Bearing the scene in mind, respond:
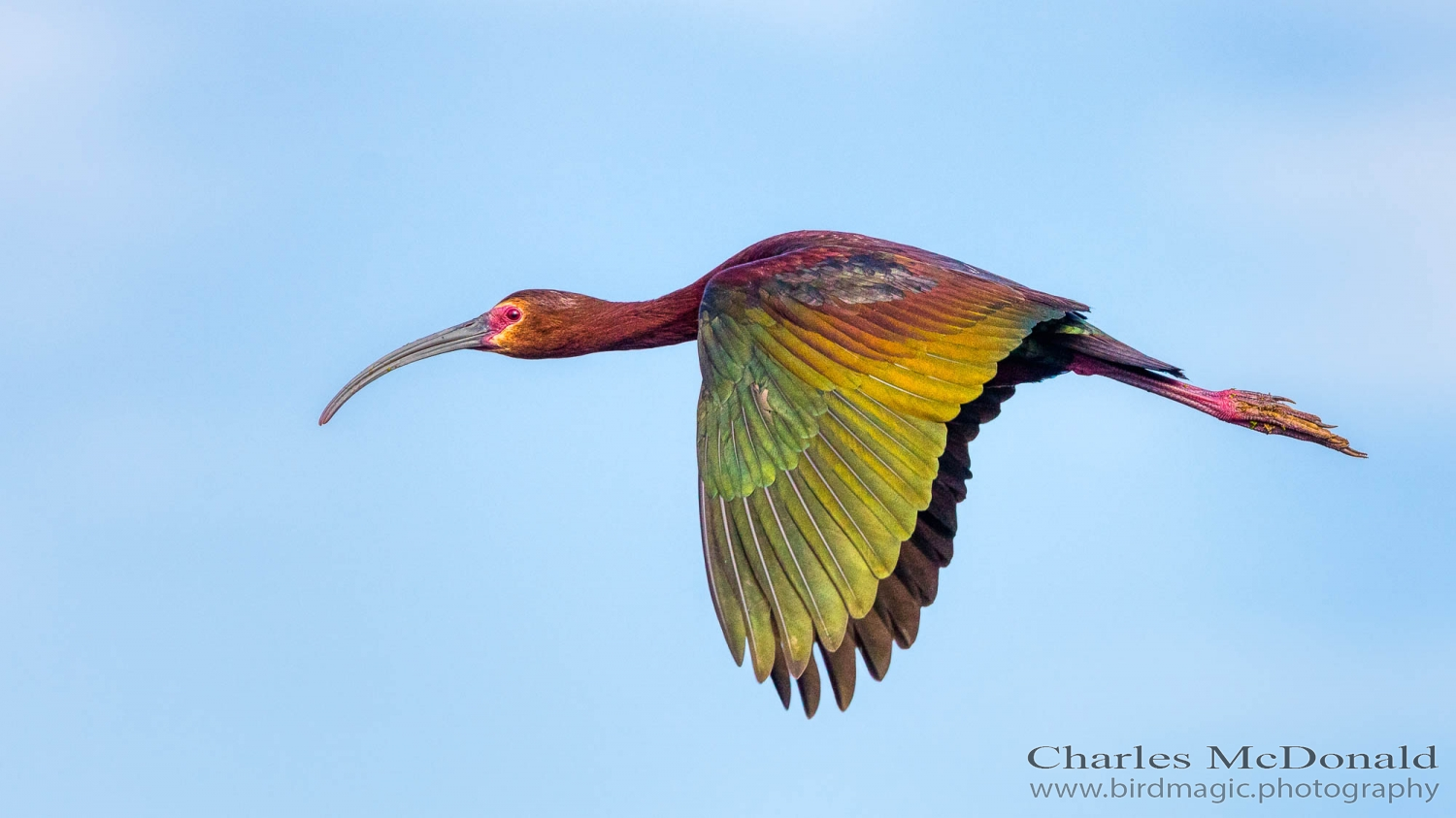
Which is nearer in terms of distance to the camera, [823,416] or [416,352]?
[823,416]

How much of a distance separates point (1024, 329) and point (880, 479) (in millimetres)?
1570

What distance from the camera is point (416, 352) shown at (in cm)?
1323

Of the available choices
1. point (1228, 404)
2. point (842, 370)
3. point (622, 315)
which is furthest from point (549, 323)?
point (1228, 404)

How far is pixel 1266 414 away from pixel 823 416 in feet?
12.1

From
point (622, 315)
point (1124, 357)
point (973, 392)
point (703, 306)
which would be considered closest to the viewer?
point (973, 392)

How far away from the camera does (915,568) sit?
10.8 metres

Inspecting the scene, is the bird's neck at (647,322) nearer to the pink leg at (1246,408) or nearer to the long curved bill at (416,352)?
the long curved bill at (416,352)

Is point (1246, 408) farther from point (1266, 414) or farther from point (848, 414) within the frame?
point (848, 414)

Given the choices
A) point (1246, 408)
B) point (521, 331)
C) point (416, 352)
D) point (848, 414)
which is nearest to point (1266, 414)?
point (1246, 408)

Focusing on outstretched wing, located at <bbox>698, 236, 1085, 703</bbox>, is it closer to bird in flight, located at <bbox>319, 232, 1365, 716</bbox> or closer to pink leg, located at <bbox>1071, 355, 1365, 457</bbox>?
bird in flight, located at <bbox>319, 232, 1365, 716</bbox>

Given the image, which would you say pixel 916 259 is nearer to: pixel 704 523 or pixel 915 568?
pixel 915 568

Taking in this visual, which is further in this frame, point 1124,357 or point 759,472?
point 1124,357

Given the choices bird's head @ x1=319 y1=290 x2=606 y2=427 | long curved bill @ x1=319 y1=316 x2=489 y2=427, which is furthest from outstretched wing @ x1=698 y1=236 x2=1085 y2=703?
long curved bill @ x1=319 y1=316 x2=489 y2=427

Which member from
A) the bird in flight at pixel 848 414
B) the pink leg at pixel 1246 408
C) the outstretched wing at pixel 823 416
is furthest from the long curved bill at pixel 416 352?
the pink leg at pixel 1246 408
